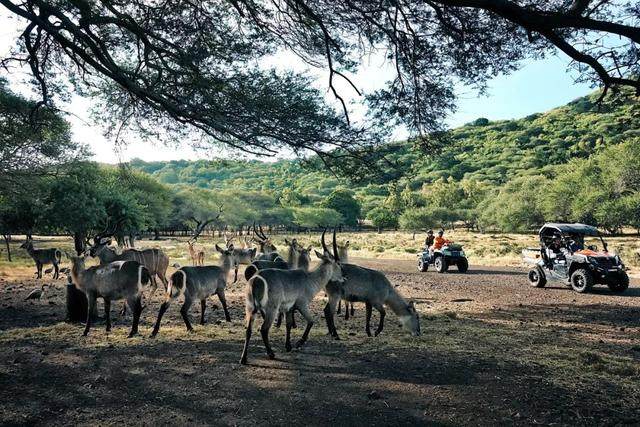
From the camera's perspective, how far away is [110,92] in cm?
944

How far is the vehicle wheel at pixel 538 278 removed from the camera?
15.8m

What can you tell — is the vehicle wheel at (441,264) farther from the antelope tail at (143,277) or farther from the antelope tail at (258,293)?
the antelope tail at (258,293)

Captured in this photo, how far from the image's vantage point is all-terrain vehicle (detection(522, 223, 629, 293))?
46.2 feet

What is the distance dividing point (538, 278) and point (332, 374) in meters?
12.0

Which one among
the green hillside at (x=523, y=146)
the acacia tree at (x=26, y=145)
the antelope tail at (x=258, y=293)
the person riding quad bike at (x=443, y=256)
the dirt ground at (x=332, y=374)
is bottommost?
the dirt ground at (x=332, y=374)

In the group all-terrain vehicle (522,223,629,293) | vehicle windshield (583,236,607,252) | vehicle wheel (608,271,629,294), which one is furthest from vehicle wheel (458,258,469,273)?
vehicle wheel (608,271,629,294)

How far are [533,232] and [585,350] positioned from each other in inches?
2398

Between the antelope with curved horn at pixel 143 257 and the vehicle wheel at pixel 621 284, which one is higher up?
the antelope with curved horn at pixel 143 257

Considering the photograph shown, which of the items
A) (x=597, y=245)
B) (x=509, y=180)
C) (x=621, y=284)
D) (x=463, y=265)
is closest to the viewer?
(x=621, y=284)

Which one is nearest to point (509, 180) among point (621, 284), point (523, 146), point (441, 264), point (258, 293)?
point (523, 146)

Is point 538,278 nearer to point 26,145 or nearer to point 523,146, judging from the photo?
point 26,145

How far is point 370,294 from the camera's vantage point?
8.76m

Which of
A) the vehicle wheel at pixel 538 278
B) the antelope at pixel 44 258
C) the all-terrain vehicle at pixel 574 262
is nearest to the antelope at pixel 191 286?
the all-terrain vehicle at pixel 574 262

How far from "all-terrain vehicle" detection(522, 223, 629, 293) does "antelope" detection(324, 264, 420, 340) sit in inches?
319
